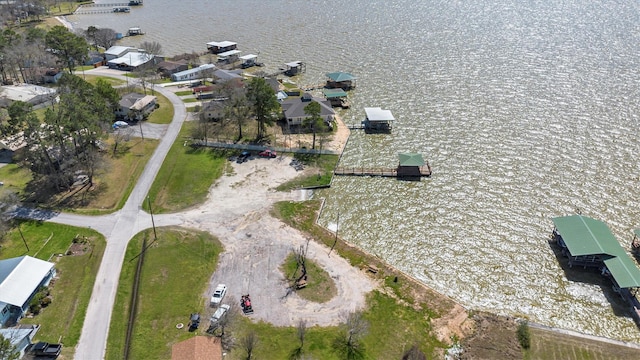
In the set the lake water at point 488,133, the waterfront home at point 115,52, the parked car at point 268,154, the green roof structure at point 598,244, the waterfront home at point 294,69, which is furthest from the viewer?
the waterfront home at point 115,52

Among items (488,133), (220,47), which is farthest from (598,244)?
(220,47)

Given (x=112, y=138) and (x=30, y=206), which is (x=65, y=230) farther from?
(x=112, y=138)

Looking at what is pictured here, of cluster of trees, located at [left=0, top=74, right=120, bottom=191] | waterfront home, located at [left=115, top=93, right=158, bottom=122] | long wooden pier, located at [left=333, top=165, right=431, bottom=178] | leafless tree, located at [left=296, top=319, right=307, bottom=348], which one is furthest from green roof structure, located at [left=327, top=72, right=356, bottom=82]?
leafless tree, located at [left=296, top=319, right=307, bottom=348]

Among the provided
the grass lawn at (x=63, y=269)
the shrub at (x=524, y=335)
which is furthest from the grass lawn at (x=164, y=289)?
the shrub at (x=524, y=335)

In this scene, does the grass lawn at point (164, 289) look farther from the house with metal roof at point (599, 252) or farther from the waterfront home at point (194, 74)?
the waterfront home at point (194, 74)

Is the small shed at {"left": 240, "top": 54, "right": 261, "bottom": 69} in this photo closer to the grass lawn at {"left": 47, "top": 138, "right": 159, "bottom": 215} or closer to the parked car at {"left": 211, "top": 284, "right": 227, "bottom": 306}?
the grass lawn at {"left": 47, "top": 138, "right": 159, "bottom": 215}

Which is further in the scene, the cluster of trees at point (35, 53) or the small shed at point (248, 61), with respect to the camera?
the small shed at point (248, 61)

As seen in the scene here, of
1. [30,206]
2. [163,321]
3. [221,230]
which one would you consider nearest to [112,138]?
[30,206]

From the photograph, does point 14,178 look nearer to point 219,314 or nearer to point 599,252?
point 219,314
